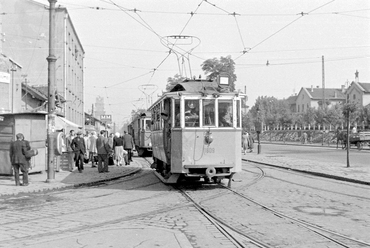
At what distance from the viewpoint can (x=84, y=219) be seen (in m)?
8.23

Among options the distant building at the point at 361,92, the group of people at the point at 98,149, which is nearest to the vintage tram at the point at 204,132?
the group of people at the point at 98,149

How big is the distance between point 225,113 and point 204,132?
0.84 meters

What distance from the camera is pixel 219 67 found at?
39.2 metres

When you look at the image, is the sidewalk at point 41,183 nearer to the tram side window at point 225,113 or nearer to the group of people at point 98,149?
the group of people at point 98,149

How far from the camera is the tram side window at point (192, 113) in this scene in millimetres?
12299

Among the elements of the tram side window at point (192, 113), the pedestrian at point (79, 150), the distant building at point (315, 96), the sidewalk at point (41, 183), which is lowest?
the sidewalk at point (41, 183)

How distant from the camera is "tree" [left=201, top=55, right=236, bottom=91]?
129 ft

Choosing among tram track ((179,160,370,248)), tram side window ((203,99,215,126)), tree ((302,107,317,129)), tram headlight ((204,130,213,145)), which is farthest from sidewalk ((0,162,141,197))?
tree ((302,107,317,129))

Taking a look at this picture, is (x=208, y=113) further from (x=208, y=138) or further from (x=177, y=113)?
(x=177, y=113)

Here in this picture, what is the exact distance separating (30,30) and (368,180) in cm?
3224

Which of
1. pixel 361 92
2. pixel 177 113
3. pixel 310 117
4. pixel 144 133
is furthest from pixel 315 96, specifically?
pixel 177 113

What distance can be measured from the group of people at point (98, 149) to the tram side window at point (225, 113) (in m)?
7.04

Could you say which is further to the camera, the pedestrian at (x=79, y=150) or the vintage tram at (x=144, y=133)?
the vintage tram at (x=144, y=133)

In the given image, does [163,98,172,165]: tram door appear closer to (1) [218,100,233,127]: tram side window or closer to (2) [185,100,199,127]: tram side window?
(2) [185,100,199,127]: tram side window
